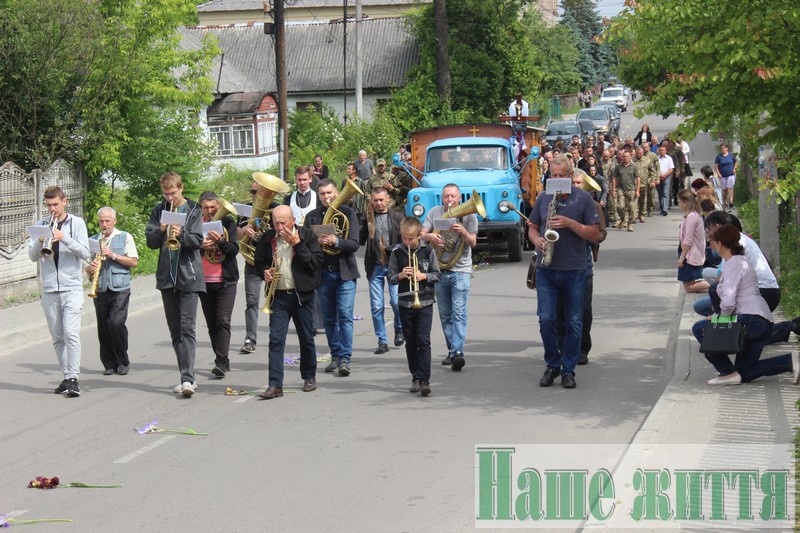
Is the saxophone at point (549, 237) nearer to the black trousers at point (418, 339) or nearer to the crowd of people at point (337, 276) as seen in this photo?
the crowd of people at point (337, 276)

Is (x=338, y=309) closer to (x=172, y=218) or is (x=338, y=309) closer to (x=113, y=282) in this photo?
(x=172, y=218)

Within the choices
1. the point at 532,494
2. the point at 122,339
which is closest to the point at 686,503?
the point at 532,494

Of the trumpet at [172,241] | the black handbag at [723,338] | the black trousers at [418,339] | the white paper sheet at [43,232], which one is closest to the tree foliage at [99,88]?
the white paper sheet at [43,232]

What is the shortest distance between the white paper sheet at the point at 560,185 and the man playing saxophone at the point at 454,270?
1269 millimetres

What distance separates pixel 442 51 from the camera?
146ft

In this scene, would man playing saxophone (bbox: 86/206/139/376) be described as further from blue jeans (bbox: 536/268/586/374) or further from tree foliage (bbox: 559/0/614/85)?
tree foliage (bbox: 559/0/614/85)

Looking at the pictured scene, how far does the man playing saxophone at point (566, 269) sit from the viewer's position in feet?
34.7

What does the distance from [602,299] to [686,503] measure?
33.3 feet

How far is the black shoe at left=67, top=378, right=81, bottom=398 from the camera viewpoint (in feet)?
36.0

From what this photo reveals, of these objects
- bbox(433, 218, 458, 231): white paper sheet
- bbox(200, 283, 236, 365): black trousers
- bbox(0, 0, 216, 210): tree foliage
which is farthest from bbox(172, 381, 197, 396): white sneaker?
bbox(0, 0, 216, 210): tree foliage

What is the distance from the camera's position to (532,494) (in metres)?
7.42

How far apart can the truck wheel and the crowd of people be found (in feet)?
30.0

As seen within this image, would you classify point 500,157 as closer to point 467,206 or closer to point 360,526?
point 467,206

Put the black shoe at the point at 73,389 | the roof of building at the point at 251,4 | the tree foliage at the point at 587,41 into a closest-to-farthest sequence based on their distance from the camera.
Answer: the black shoe at the point at 73,389 < the roof of building at the point at 251,4 < the tree foliage at the point at 587,41
